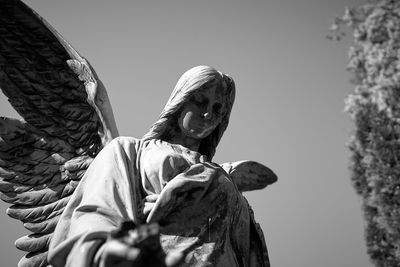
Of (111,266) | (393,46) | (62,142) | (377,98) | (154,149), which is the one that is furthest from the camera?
(393,46)

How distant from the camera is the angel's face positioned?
3.20m

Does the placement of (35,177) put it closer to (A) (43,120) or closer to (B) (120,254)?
(A) (43,120)

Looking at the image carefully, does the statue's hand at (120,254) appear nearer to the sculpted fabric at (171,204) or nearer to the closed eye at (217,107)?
the sculpted fabric at (171,204)

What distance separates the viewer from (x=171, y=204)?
260 cm

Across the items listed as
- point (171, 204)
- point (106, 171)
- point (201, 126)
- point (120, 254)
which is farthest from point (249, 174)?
point (120, 254)

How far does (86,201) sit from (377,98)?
14022 millimetres

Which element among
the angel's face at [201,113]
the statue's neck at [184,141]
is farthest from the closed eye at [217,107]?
the statue's neck at [184,141]

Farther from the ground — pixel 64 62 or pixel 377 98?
pixel 64 62

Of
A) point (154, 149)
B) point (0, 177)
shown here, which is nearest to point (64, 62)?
point (0, 177)

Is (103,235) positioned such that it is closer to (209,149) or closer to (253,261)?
(253,261)

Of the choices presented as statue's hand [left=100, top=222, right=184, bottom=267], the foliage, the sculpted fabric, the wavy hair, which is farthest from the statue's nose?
the foliage

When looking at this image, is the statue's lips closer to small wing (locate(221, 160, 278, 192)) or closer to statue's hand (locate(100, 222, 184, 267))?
small wing (locate(221, 160, 278, 192))

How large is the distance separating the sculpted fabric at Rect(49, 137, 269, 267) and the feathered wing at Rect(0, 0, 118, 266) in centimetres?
78

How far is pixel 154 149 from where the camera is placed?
294cm
